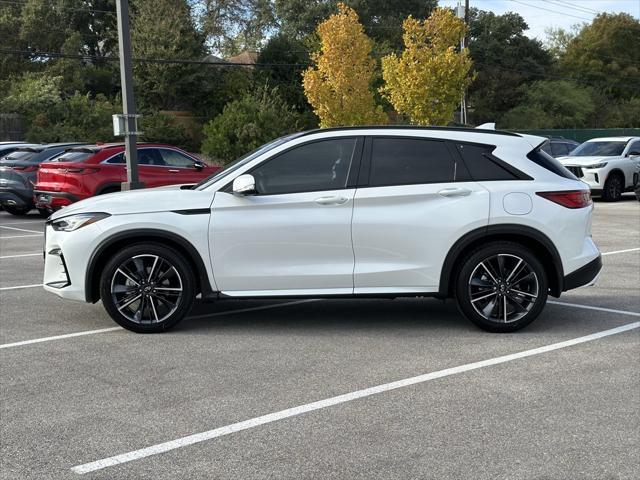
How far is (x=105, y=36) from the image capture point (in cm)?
5228

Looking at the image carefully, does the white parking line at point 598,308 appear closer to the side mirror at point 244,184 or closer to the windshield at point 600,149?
the side mirror at point 244,184

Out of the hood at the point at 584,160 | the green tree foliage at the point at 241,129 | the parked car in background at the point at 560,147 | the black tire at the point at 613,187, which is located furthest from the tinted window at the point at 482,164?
the green tree foliage at the point at 241,129

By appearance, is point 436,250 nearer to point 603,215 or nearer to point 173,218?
point 173,218

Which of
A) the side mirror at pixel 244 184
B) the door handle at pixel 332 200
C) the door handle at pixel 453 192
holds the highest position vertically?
the side mirror at pixel 244 184

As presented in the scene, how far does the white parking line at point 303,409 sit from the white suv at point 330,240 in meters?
0.68

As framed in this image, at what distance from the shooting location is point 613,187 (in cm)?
2284

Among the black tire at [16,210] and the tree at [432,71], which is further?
the tree at [432,71]

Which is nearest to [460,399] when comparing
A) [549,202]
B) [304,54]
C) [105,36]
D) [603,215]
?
[549,202]

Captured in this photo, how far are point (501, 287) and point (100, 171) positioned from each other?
12.0 metres

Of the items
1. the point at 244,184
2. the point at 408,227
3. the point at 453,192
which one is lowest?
the point at 408,227

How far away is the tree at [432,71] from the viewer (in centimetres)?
3222

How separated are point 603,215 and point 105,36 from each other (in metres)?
40.9

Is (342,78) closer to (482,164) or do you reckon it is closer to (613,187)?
(613,187)

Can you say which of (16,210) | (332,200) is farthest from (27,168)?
(332,200)
